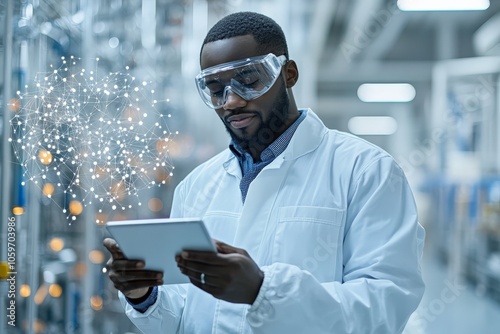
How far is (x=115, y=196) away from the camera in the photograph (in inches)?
68.4

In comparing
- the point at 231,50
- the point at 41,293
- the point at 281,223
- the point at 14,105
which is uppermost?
the point at 231,50

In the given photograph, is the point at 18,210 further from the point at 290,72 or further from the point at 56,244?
the point at 290,72

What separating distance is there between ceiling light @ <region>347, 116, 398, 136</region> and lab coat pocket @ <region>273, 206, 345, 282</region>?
11.9 meters

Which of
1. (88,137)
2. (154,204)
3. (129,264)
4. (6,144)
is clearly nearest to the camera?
(129,264)

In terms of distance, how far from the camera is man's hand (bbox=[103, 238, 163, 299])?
1.22 m

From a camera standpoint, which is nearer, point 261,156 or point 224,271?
point 224,271

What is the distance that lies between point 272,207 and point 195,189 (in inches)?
10.6

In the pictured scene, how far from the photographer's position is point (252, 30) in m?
1.40

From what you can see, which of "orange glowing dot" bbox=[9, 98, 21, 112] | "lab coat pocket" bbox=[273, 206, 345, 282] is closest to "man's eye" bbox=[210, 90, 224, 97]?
"lab coat pocket" bbox=[273, 206, 345, 282]

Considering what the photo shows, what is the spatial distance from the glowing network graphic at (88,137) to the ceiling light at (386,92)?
31.1ft

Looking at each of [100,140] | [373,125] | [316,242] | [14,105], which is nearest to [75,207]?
[100,140]

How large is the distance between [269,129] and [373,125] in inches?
495

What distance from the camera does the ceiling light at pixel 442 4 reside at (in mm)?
5711

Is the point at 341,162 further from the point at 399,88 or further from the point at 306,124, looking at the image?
the point at 399,88
